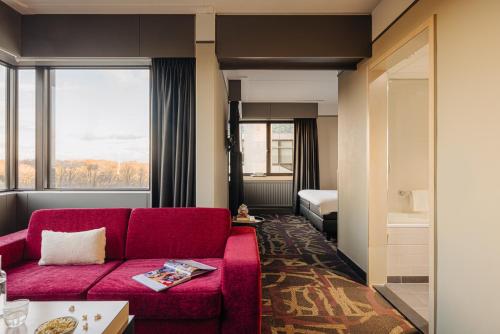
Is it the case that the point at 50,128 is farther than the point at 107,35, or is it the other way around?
the point at 50,128

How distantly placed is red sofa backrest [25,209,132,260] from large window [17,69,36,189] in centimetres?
115

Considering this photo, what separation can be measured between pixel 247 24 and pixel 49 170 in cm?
268

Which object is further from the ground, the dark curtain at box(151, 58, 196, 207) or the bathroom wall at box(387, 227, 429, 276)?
the dark curtain at box(151, 58, 196, 207)

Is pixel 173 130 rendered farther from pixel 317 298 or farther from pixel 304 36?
pixel 317 298

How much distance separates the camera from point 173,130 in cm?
312

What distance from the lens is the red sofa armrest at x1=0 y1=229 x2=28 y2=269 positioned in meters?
2.15

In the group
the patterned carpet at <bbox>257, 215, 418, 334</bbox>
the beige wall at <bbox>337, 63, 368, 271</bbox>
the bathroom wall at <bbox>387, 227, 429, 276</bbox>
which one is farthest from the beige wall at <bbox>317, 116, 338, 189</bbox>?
the bathroom wall at <bbox>387, 227, 429, 276</bbox>

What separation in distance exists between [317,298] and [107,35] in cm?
318

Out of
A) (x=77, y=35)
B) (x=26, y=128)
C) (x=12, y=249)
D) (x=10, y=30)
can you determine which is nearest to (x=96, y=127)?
(x=26, y=128)

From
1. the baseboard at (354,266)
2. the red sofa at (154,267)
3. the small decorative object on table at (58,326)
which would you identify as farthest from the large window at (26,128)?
the baseboard at (354,266)

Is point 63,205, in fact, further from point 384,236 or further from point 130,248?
point 384,236

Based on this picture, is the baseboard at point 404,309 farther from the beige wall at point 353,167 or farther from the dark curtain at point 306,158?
the dark curtain at point 306,158

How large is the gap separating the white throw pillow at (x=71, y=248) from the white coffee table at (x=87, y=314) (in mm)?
632

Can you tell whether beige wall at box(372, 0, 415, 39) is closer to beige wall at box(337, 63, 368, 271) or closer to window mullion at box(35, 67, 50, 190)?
beige wall at box(337, 63, 368, 271)
